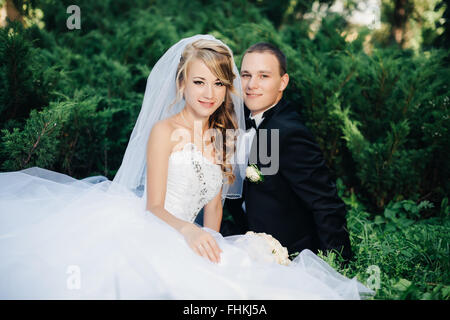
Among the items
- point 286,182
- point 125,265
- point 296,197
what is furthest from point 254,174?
point 125,265

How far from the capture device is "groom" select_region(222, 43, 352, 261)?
9.51 ft

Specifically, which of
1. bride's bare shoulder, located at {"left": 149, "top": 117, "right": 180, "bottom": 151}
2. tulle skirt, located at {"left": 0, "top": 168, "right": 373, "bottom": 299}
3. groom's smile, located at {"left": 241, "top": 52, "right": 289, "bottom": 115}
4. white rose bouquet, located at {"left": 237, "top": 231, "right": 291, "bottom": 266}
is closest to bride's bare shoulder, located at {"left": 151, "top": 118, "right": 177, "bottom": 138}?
bride's bare shoulder, located at {"left": 149, "top": 117, "right": 180, "bottom": 151}

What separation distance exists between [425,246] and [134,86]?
4.14m

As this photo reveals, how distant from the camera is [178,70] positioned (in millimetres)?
2775

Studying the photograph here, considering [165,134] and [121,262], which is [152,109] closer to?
[165,134]

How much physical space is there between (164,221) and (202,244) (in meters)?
0.37

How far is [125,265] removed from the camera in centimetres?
203

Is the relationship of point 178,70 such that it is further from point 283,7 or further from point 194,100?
point 283,7

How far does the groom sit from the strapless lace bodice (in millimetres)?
436

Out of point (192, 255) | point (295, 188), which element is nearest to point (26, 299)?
point (192, 255)

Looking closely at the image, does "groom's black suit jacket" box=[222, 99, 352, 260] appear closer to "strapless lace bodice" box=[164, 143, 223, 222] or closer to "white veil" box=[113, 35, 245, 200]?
"strapless lace bodice" box=[164, 143, 223, 222]

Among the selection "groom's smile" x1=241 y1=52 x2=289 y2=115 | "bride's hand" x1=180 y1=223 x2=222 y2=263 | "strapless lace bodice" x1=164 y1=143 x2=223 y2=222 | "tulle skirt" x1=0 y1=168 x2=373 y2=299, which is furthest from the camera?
"groom's smile" x1=241 y1=52 x2=289 y2=115

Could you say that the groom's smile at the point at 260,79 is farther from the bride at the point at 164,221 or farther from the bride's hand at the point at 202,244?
the bride's hand at the point at 202,244

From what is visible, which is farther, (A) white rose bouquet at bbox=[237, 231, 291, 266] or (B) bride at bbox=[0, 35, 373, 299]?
(A) white rose bouquet at bbox=[237, 231, 291, 266]
